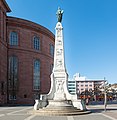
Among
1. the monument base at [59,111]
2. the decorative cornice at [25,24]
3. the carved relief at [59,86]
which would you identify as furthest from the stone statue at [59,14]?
the decorative cornice at [25,24]

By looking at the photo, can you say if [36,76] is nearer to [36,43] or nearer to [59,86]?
[36,43]

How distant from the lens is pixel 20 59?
64.8 metres

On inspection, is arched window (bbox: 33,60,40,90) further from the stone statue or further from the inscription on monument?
the inscription on monument

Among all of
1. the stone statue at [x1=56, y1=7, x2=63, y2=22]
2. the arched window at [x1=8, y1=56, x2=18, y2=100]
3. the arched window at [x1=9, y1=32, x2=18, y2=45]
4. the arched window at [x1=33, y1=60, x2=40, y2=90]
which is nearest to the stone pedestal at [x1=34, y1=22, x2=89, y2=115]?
the stone statue at [x1=56, y1=7, x2=63, y2=22]

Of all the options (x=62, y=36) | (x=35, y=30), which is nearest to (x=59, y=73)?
(x=62, y=36)

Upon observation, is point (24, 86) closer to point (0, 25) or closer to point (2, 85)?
point (2, 85)

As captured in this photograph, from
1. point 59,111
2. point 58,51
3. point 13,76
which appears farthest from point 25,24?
point 59,111

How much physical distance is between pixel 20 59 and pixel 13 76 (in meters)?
4.55

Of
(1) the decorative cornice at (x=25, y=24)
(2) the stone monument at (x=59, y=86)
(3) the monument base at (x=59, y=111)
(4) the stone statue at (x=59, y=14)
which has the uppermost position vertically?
(1) the decorative cornice at (x=25, y=24)

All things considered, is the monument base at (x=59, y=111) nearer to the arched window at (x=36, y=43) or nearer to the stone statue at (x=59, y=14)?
the stone statue at (x=59, y=14)

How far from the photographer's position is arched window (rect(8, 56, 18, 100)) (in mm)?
62297

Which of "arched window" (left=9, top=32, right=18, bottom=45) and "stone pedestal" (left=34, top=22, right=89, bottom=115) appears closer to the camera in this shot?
"stone pedestal" (left=34, top=22, right=89, bottom=115)

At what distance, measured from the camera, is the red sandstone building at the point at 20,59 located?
5938cm

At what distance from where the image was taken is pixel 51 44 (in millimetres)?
79188
